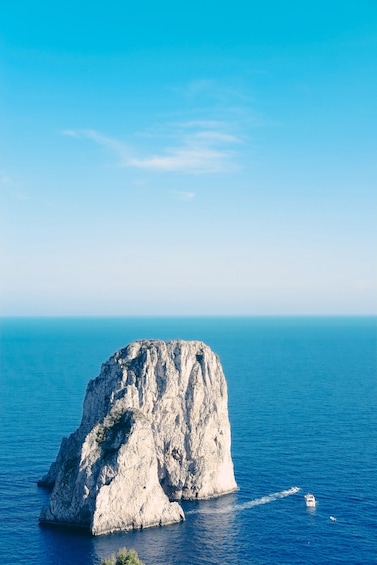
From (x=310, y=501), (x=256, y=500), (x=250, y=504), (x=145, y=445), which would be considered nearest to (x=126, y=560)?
(x=145, y=445)

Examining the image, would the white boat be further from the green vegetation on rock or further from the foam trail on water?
the green vegetation on rock

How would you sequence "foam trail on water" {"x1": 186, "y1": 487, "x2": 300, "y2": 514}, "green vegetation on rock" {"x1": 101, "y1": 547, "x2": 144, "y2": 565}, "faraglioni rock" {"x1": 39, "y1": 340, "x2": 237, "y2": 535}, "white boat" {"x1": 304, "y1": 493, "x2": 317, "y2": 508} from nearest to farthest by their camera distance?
"green vegetation on rock" {"x1": 101, "y1": 547, "x2": 144, "y2": 565}
"faraglioni rock" {"x1": 39, "y1": 340, "x2": 237, "y2": 535}
"white boat" {"x1": 304, "y1": 493, "x2": 317, "y2": 508}
"foam trail on water" {"x1": 186, "y1": 487, "x2": 300, "y2": 514}

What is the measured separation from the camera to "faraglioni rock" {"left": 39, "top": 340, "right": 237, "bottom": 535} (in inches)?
3310

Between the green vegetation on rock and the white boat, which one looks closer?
the green vegetation on rock

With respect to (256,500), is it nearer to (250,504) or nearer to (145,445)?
(250,504)

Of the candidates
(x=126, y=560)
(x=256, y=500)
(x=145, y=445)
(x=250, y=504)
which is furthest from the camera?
(x=256, y=500)

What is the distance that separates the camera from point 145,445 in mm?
87625

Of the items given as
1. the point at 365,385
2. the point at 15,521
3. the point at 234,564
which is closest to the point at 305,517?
the point at 234,564

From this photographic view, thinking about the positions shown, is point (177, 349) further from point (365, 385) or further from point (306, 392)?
point (365, 385)

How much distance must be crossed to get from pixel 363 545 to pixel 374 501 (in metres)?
14.7

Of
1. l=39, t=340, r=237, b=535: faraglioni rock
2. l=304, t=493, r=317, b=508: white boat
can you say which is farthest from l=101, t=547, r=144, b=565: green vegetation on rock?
l=304, t=493, r=317, b=508: white boat

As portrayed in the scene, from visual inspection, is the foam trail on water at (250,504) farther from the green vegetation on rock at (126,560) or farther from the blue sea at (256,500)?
the green vegetation on rock at (126,560)

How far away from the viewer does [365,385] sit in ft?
645

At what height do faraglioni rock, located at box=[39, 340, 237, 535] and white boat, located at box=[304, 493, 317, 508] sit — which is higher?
faraglioni rock, located at box=[39, 340, 237, 535]
